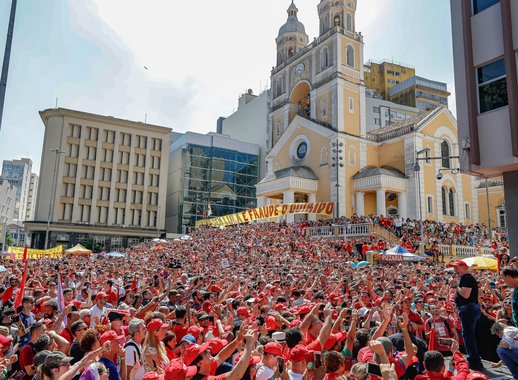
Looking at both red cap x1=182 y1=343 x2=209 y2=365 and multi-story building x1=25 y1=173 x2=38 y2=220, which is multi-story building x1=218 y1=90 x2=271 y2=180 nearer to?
red cap x1=182 y1=343 x2=209 y2=365

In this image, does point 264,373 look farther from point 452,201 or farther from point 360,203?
point 452,201

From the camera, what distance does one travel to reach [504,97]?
12.9 metres

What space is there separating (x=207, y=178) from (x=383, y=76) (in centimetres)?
4069

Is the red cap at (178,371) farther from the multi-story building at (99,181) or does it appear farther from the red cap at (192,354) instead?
the multi-story building at (99,181)

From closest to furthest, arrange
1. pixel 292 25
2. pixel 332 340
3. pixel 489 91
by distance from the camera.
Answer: pixel 332 340 → pixel 489 91 → pixel 292 25

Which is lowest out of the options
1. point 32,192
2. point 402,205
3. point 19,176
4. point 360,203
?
point 402,205

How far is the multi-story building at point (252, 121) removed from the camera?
64.2 metres

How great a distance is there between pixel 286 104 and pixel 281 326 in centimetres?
4443

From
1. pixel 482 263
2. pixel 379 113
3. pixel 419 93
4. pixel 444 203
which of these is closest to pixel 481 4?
pixel 482 263

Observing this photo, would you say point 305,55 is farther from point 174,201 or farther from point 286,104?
point 174,201

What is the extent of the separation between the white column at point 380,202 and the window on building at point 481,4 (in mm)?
23979

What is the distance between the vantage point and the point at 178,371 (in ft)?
11.8

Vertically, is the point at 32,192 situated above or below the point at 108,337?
above

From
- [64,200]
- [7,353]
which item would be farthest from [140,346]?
[64,200]
